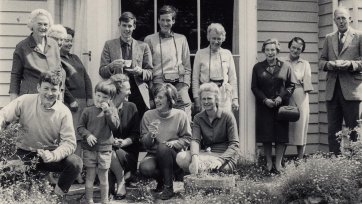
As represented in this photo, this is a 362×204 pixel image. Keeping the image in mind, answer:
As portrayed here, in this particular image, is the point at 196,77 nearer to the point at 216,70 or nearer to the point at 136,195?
the point at 216,70

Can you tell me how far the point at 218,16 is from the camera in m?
6.98

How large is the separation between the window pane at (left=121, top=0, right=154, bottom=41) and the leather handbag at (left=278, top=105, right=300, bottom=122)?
6.02 feet

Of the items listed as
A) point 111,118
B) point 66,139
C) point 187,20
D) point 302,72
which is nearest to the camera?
point 66,139

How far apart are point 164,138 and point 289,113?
1.65m

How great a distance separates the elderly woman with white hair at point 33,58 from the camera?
5.17 m

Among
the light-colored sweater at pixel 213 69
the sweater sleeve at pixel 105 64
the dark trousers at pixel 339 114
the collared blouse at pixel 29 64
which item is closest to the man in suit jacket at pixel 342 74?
the dark trousers at pixel 339 114

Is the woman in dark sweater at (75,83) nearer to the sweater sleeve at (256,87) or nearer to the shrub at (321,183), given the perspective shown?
the sweater sleeve at (256,87)

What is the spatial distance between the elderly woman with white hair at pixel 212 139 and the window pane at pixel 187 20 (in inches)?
66.8

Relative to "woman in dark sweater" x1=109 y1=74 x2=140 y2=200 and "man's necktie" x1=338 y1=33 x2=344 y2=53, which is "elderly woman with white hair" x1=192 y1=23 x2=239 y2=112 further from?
"man's necktie" x1=338 y1=33 x2=344 y2=53

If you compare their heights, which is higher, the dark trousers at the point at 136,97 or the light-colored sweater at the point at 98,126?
the dark trousers at the point at 136,97

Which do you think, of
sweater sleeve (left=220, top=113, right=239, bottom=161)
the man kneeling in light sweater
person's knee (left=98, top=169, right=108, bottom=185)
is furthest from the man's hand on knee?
sweater sleeve (left=220, top=113, right=239, bottom=161)

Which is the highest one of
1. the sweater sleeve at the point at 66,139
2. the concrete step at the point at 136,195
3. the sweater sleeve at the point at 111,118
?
the sweater sleeve at the point at 111,118

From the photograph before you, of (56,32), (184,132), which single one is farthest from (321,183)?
(56,32)

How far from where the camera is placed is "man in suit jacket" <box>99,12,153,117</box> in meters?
5.69
